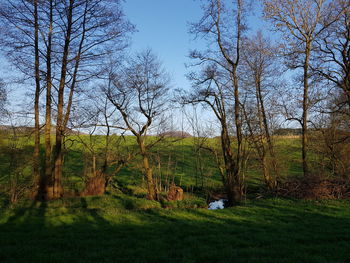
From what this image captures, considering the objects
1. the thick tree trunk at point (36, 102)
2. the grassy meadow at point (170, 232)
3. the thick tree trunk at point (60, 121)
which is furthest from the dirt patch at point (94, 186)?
the thick tree trunk at point (36, 102)

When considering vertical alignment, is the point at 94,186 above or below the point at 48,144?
below

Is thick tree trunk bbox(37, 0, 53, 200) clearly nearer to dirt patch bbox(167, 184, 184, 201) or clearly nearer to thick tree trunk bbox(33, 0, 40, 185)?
thick tree trunk bbox(33, 0, 40, 185)

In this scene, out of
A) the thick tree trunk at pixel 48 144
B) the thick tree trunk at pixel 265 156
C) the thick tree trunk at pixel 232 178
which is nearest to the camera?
the thick tree trunk at pixel 48 144

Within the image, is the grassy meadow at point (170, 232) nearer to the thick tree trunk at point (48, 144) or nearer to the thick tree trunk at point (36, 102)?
the thick tree trunk at point (36, 102)

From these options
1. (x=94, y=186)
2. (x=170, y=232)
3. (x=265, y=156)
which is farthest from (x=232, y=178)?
(x=94, y=186)

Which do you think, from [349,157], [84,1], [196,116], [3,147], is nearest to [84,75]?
[84,1]

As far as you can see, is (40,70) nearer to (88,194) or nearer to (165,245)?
(88,194)

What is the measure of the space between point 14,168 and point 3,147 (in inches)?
46.0

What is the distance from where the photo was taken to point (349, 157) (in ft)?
54.0

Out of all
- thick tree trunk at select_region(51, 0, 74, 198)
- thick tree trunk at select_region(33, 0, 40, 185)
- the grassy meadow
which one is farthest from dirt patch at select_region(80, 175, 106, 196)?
thick tree trunk at select_region(33, 0, 40, 185)

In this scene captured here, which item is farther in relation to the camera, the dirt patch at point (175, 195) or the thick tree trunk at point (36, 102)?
the dirt patch at point (175, 195)

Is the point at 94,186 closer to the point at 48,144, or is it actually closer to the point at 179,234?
the point at 48,144

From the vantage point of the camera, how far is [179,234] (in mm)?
6719

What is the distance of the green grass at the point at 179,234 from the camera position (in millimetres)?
4988
